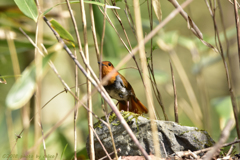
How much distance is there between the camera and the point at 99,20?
2.16 meters

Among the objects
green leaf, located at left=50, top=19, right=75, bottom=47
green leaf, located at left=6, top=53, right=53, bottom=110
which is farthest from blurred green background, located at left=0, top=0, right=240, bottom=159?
green leaf, located at left=50, top=19, right=75, bottom=47

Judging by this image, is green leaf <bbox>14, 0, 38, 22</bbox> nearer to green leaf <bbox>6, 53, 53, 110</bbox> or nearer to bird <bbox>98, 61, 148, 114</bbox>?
green leaf <bbox>6, 53, 53, 110</bbox>

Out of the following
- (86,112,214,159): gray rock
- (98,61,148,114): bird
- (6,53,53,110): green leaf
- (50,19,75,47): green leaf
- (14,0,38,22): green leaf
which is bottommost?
(86,112,214,159): gray rock

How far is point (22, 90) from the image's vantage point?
99 cm

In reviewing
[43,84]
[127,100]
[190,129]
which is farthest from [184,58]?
[190,129]

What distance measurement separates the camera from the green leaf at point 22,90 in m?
0.93

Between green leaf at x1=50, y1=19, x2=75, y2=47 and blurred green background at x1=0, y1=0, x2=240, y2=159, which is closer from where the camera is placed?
green leaf at x1=50, y1=19, x2=75, y2=47

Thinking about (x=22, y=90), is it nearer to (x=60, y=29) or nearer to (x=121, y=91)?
(x=60, y=29)

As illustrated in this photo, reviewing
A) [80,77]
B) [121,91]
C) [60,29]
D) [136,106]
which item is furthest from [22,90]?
[80,77]

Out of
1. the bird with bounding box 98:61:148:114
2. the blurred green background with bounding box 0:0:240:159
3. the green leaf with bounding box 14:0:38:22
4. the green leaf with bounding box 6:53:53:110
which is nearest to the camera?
the green leaf with bounding box 6:53:53:110

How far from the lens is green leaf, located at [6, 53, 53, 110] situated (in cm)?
93

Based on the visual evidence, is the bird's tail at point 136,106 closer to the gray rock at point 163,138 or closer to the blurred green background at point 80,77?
the blurred green background at point 80,77

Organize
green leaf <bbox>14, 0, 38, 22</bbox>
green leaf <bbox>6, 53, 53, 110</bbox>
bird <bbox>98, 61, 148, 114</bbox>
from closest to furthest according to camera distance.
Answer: green leaf <bbox>6, 53, 53, 110</bbox>, green leaf <bbox>14, 0, 38, 22</bbox>, bird <bbox>98, 61, 148, 114</bbox>

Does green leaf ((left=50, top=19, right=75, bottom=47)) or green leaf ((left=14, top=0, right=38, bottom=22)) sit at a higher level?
green leaf ((left=14, top=0, right=38, bottom=22))
